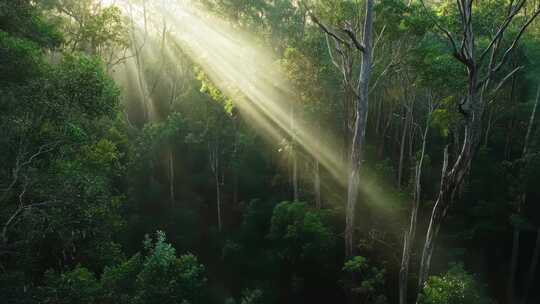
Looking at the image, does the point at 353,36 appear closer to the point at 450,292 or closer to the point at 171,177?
the point at 450,292

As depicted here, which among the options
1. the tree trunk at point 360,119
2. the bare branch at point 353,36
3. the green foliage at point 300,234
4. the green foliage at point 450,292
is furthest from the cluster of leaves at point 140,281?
the bare branch at point 353,36

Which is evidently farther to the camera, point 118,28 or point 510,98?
point 510,98

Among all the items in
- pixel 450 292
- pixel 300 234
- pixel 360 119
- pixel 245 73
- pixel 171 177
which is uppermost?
pixel 245 73

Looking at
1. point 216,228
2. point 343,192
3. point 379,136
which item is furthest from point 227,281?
point 379,136

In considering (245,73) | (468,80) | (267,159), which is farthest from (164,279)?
(267,159)

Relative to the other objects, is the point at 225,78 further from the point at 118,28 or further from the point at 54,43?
the point at 54,43

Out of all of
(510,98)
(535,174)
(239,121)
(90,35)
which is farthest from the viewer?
(239,121)

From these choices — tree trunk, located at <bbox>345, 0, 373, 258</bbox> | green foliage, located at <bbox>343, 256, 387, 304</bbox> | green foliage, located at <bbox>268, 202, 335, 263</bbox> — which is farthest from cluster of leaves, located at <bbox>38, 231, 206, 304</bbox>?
tree trunk, located at <bbox>345, 0, 373, 258</bbox>

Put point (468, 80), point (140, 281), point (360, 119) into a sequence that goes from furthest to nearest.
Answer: point (360, 119)
point (140, 281)
point (468, 80)

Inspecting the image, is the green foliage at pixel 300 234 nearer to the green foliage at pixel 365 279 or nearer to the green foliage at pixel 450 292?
the green foliage at pixel 365 279
